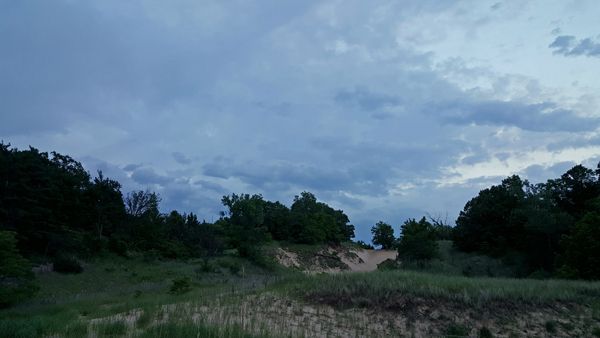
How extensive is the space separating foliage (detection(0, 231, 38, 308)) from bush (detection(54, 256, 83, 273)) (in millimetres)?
10927

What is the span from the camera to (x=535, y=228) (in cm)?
4309

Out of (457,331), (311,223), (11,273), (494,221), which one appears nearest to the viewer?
(457,331)

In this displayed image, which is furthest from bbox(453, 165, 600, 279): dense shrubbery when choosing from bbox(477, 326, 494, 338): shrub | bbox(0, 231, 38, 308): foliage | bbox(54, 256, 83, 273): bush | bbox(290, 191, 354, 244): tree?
bbox(54, 256, 83, 273): bush

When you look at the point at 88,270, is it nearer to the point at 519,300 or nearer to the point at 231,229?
the point at 231,229

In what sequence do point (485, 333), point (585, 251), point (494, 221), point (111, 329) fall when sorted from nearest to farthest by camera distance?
point (111, 329)
point (485, 333)
point (585, 251)
point (494, 221)

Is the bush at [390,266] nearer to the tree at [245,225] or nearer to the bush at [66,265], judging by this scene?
the tree at [245,225]

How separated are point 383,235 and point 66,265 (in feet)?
222

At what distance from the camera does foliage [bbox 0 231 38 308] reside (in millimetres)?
22562

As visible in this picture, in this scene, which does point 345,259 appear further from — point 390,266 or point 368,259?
point 390,266

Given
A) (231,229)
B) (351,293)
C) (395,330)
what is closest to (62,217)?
(231,229)

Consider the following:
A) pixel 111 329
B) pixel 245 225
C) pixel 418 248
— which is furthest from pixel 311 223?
pixel 111 329

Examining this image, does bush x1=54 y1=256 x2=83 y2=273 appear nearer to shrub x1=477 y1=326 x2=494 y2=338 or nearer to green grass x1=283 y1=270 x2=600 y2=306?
green grass x1=283 y1=270 x2=600 y2=306

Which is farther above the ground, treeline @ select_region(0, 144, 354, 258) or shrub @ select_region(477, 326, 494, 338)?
treeline @ select_region(0, 144, 354, 258)

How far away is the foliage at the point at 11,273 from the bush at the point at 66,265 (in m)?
10.9
